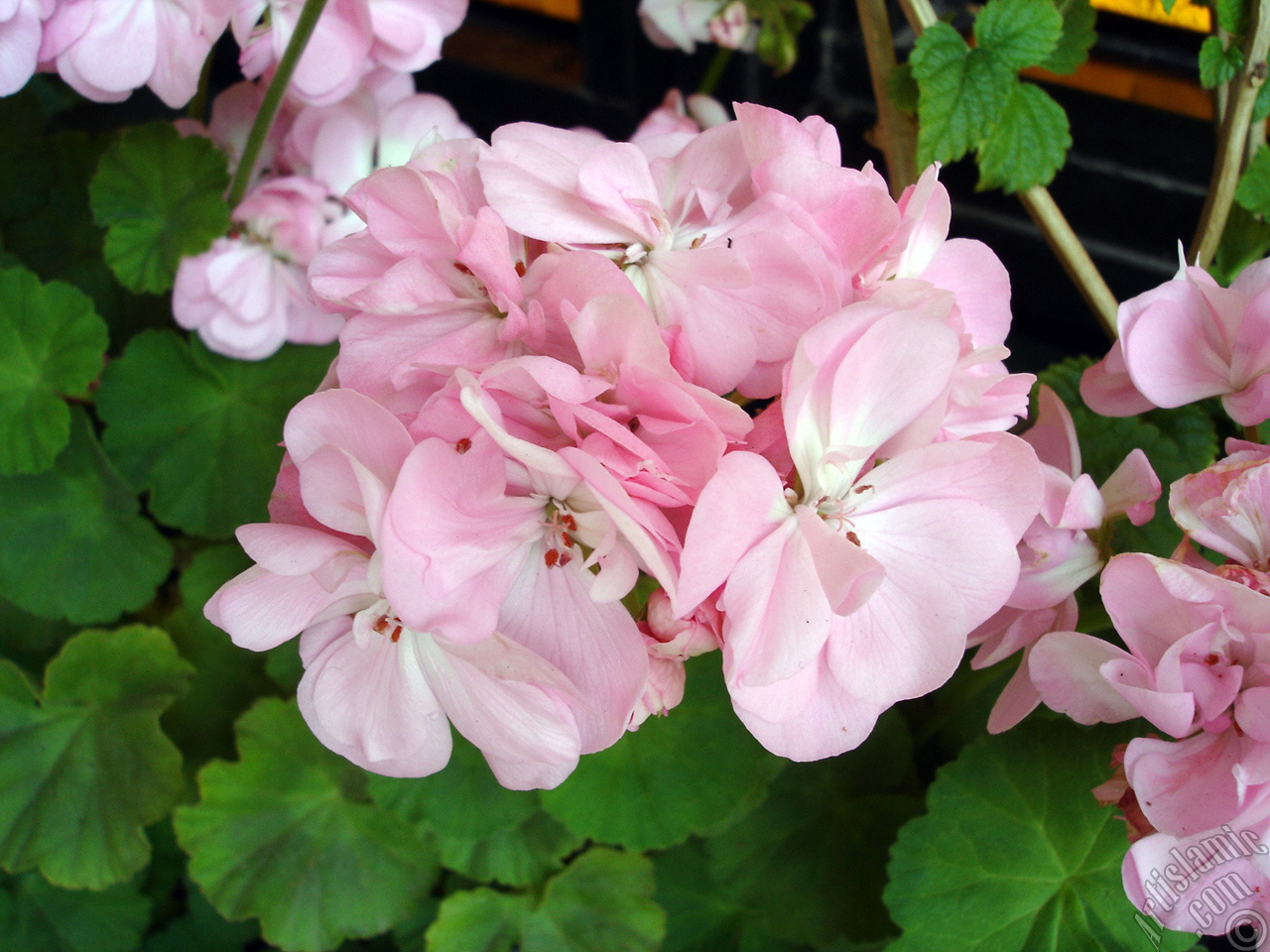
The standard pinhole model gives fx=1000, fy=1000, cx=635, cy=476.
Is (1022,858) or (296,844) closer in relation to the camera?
(1022,858)

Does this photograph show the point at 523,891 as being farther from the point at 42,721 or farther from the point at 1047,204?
the point at 1047,204

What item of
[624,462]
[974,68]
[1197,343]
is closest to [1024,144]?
[974,68]

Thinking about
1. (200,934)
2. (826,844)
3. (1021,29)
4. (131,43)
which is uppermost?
(1021,29)

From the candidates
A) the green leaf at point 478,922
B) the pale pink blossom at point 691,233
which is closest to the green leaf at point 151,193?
the pale pink blossom at point 691,233

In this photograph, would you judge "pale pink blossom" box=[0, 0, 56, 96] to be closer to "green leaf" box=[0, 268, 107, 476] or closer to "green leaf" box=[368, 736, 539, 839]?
"green leaf" box=[0, 268, 107, 476]

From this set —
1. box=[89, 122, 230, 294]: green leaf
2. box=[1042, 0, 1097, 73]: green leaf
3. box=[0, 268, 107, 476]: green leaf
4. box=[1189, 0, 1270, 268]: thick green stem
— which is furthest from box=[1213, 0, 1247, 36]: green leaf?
box=[0, 268, 107, 476]: green leaf

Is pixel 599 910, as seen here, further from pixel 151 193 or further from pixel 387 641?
pixel 151 193

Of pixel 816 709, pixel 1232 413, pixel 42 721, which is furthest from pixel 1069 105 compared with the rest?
pixel 42 721
